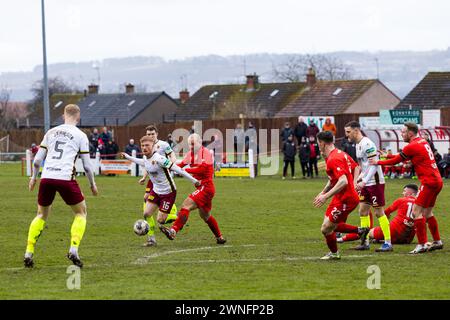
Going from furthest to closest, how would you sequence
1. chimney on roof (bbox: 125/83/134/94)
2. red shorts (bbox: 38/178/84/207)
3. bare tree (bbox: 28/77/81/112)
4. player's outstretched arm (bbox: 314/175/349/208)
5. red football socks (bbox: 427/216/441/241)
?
bare tree (bbox: 28/77/81/112)
chimney on roof (bbox: 125/83/134/94)
red football socks (bbox: 427/216/441/241)
player's outstretched arm (bbox: 314/175/349/208)
red shorts (bbox: 38/178/84/207)

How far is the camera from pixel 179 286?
1136cm

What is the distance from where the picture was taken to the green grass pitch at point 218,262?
10.9 meters

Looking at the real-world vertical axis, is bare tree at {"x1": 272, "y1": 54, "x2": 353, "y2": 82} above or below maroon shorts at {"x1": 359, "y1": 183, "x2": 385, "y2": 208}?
above

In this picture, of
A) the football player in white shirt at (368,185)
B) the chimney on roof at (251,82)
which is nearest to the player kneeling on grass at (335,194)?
the football player in white shirt at (368,185)

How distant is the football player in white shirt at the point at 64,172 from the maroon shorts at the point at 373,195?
4.76 m

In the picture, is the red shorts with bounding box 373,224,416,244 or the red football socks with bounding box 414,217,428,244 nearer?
the red football socks with bounding box 414,217,428,244

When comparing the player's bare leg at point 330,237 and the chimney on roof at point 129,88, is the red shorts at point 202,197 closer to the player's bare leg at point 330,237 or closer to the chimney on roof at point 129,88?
the player's bare leg at point 330,237

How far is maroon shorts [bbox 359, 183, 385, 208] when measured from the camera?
15.6 meters

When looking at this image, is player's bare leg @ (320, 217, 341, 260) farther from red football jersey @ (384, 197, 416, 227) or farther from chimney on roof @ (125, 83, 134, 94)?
chimney on roof @ (125, 83, 134, 94)

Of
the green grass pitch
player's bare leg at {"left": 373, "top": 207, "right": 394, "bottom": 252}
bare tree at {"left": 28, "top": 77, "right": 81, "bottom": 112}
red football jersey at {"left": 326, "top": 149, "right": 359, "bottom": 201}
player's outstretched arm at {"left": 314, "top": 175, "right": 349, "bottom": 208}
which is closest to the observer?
the green grass pitch

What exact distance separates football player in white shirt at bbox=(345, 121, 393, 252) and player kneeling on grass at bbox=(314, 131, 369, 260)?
4.11 ft

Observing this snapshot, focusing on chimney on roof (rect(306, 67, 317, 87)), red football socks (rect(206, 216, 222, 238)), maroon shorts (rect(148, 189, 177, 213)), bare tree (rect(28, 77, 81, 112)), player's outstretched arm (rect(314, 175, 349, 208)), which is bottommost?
red football socks (rect(206, 216, 222, 238))

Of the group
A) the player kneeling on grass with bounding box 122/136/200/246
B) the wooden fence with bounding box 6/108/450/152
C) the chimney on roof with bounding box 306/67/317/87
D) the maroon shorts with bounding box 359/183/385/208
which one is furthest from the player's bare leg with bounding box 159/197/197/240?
the chimney on roof with bounding box 306/67/317/87

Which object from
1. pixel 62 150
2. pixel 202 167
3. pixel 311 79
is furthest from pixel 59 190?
pixel 311 79
